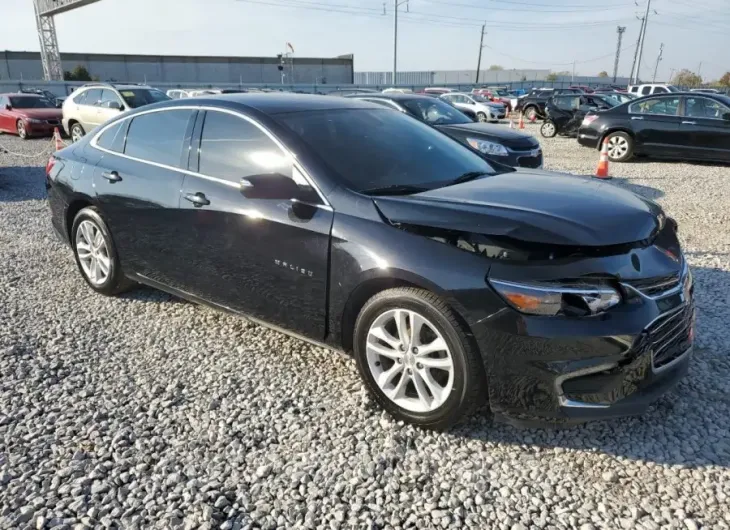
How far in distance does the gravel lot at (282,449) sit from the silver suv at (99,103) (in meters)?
11.1

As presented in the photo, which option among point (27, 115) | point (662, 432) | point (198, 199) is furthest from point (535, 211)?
point (27, 115)

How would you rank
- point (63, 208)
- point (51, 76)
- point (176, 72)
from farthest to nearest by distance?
point (176, 72), point (51, 76), point (63, 208)

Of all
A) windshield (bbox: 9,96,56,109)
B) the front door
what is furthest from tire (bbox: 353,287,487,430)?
windshield (bbox: 9,96,56,109)

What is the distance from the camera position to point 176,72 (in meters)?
68.7

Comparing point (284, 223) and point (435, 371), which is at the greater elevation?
point (284, 223)

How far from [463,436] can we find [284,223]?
1494 mm

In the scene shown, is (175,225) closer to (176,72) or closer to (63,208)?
(63,208)

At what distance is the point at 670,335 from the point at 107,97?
1466cm

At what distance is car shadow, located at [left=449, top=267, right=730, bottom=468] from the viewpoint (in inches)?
106

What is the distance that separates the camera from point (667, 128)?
1170 cm

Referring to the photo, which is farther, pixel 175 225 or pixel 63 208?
pixel 63 208

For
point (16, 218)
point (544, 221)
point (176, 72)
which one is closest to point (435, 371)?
point (544, 221)

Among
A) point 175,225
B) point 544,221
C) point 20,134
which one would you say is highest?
point 544,221

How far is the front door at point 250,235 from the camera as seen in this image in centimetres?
311
